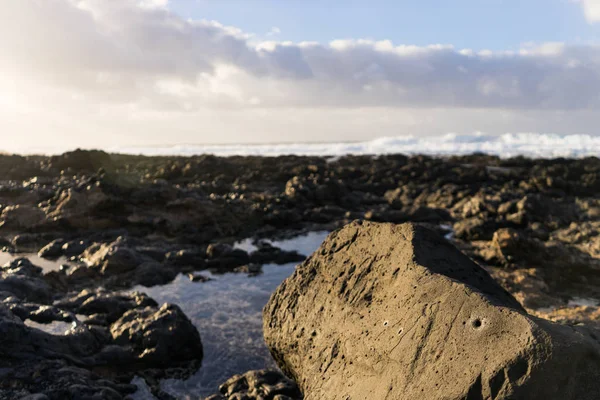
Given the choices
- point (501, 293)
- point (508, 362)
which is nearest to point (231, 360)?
point (501, 293)

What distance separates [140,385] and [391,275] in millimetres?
4869

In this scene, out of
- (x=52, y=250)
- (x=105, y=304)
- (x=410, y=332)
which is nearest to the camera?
(x=410, y=332)

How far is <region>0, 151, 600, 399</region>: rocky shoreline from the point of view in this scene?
7121 mm

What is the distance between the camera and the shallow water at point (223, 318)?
778 cm

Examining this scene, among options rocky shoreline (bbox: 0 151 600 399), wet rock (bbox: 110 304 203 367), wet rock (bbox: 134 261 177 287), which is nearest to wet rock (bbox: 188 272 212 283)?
rocky shoreline (bbox: 0 151 600 399)

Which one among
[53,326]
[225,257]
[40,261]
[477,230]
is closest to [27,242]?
[40,261]

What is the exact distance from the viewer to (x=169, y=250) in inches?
615

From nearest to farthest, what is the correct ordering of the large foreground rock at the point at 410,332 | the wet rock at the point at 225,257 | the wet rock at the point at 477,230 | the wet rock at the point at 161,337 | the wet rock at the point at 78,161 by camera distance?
1. the large foreground rock at the point at 410,332
2. the wet rock at the point at 161,337
3. the wet rock at the point at 225,257
4. the wet rock at the point at 477,230
5. the wet rock at the point at 78,161

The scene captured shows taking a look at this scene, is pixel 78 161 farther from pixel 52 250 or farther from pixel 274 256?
pixel 274 256

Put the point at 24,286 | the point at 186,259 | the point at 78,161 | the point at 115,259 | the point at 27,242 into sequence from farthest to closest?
the point at 78,161 < the point at 27,242 < the point at 186,259 < the point at 115,259 < the point at 24,286

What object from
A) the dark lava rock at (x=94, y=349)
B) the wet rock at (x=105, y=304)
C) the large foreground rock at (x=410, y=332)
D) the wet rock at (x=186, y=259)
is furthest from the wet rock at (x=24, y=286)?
the large foreground rock at (x=410, y=332)

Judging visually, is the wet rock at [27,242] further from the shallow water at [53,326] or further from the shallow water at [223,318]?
the shallow water at [53,326]

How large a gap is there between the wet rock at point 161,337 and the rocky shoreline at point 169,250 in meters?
0.02

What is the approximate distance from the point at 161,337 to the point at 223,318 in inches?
90.2
